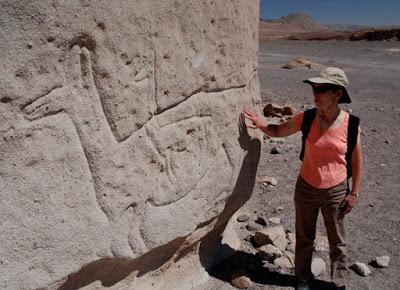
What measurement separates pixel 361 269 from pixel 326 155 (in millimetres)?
948

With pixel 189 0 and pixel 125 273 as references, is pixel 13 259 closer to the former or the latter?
pixel 125 273

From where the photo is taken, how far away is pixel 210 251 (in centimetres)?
319

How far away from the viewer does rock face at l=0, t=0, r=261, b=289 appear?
5.87 feet

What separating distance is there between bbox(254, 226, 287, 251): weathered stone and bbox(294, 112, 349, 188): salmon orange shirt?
2.54 feet

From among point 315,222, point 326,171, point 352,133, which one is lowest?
point 315,222

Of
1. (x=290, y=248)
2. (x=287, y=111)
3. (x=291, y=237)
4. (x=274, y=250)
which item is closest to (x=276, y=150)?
(x=287, y=111)

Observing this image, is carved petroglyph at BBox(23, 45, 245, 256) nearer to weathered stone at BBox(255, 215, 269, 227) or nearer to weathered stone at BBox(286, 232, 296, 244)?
weathered stone at BBox(286, 232, 296, 244)

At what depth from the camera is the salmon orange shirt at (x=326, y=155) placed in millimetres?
2646

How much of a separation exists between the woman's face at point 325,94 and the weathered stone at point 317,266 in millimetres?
1128

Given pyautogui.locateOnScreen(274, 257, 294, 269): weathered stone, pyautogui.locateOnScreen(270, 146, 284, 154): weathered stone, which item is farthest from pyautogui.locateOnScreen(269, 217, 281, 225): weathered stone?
pyautogui.locateOnScreen(270, 146, 284, 154): weathered stone

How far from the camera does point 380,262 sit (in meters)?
3.25

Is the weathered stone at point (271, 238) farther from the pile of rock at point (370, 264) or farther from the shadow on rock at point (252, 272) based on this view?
the pile of rock at point (370, 264)

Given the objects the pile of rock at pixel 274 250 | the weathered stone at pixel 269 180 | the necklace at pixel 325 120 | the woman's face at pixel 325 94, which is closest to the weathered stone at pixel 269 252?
the pile of rock at pixel 274 250

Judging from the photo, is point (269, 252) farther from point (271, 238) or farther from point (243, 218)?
point (243, 218)
